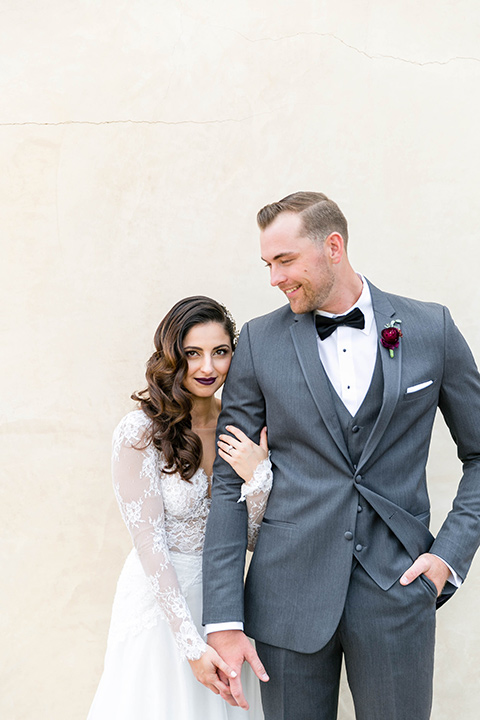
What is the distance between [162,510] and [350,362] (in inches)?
27.9

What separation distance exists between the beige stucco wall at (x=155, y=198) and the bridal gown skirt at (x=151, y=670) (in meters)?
0.76

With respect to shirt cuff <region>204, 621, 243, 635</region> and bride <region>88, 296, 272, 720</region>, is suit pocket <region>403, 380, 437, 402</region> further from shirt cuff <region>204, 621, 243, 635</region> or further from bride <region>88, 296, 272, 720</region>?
shirt cuff <region>204, 621, 243, 635</region>

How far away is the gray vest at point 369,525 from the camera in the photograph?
1.79m

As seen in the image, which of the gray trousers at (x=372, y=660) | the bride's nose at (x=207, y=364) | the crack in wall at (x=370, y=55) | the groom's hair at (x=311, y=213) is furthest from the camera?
the crack in wall at (x=370, y=55)

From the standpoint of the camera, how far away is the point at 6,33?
268cm

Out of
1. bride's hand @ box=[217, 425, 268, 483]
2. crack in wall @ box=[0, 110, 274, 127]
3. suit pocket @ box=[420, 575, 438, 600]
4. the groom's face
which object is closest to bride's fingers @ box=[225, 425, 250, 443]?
bride's hand @ box=[217, 425, 268, 483]

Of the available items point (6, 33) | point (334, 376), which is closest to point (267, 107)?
point (6, 33)

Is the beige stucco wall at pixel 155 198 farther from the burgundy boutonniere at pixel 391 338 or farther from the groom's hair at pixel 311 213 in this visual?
the burgundy boutonniere at pixel 391 338

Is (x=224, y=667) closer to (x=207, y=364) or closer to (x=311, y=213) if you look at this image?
(x=207, y=364)

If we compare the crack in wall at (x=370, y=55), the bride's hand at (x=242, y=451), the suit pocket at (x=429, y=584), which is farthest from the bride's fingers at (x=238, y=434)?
the crack in wall at (x=370, y=55)

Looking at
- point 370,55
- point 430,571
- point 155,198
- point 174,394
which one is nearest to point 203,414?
point 174,394

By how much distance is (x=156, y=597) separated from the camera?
6.36 feet

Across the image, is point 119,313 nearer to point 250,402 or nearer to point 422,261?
point 250,402

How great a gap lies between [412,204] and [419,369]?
1.06m
